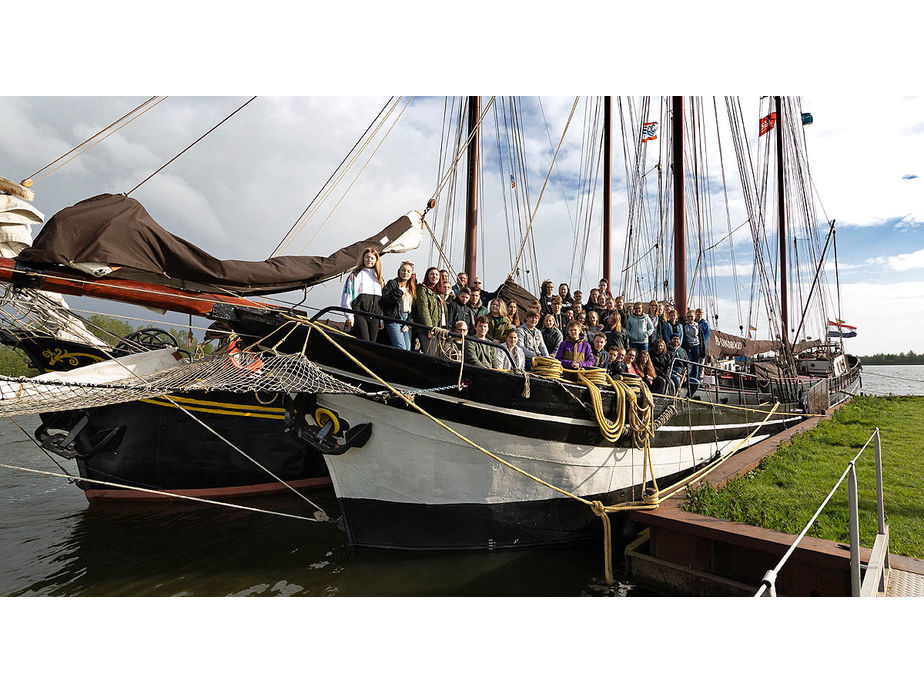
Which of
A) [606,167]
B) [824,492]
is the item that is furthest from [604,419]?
[606,167]

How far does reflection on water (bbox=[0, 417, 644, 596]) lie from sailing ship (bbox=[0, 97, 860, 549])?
0.28 m

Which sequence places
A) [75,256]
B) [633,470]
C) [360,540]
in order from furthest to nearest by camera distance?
[633,470]
[360,540]
[75,256]

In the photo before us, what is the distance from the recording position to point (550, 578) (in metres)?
4.84

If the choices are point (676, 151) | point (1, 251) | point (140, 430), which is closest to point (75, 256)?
point (1, 251)

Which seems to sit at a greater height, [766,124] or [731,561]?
[766,124]

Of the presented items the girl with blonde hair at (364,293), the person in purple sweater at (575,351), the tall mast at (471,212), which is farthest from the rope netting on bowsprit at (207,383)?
the tall mast at (471,212)

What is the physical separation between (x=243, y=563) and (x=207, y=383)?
9.17 feet

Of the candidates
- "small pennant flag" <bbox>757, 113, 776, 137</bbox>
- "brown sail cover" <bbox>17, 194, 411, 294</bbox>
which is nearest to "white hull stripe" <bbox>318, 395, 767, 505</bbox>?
"brown sail cover" <bbox>17, 194, 411, 294</bbox>

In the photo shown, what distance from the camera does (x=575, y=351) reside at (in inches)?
246

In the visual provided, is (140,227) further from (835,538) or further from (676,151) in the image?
(676,151)

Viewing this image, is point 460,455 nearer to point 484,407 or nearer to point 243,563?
point 484,407

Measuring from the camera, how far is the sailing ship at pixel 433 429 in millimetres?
4086

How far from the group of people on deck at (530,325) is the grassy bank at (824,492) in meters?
1.63

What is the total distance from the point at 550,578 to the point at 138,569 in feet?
15.4
